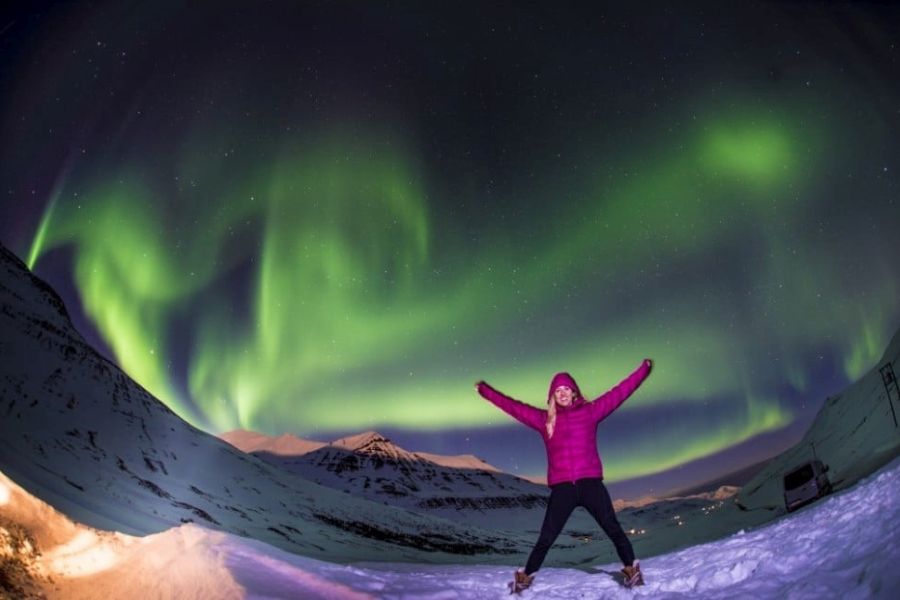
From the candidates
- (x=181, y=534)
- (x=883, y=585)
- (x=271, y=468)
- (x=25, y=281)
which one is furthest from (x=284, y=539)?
(x=25, y=281)

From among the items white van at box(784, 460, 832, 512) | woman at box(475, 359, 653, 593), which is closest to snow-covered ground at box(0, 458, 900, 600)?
woman at box(475, 359, 653, 593)

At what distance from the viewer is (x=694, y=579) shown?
5527mm

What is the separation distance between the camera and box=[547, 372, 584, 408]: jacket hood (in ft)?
18.6

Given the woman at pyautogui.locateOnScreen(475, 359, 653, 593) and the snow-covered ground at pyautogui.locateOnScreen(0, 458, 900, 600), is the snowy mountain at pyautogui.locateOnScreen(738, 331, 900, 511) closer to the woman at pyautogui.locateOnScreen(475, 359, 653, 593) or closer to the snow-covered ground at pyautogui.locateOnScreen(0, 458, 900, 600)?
the snow-covered ground at pyautogui.locateOnScreen(0, 458, 900, 600)

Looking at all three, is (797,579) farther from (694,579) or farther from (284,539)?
(284,539)

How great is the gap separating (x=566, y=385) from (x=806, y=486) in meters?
15.9

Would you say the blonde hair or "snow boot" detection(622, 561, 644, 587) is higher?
the blonde hair

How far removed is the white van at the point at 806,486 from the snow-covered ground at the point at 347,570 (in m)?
12.2

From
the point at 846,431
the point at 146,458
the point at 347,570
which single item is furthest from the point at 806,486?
the point at 146,458

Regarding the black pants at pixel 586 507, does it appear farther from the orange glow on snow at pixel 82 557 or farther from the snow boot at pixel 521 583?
the orange glow on snow at pixel 82 557

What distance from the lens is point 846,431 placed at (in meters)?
40.8

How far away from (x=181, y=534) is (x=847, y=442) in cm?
4498

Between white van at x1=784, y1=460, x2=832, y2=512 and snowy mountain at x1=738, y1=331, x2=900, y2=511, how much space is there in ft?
35.3

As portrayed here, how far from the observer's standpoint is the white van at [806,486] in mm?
16141
